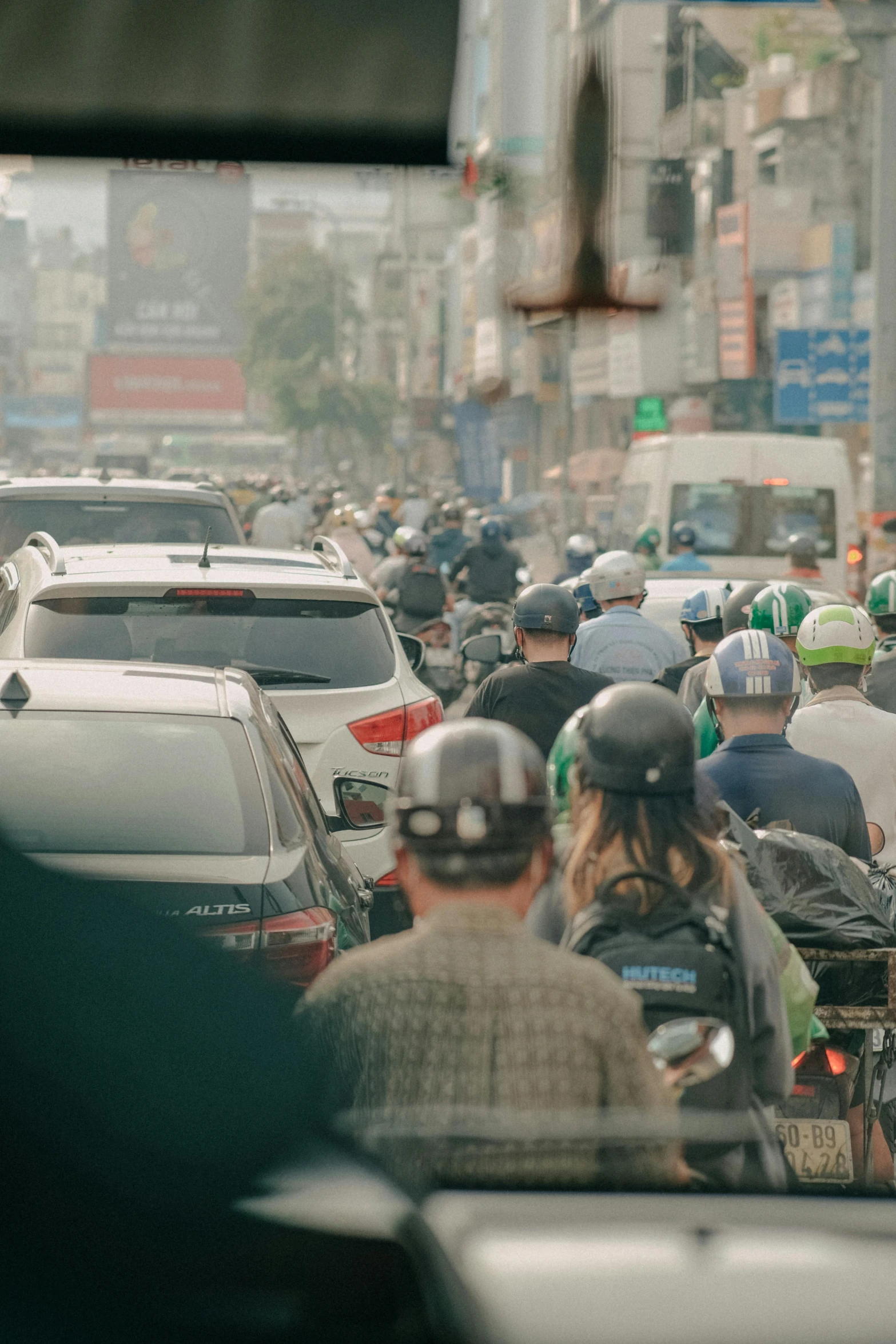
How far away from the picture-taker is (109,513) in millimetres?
11414

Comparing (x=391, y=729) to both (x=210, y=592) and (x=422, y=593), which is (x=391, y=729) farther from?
(x=422, y=593)

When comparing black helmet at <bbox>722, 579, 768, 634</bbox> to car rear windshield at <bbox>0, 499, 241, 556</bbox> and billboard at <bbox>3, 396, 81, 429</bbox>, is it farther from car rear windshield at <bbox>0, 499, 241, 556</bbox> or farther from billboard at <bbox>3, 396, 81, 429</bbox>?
billboard at <bbox>3, 396, 81, 429</bbox>

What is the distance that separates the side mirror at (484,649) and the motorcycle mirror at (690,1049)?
19.5ft

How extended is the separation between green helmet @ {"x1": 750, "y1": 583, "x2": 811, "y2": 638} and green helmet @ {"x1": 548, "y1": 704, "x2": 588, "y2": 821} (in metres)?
3.50

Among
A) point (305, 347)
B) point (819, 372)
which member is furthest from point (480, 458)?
point (819, 372)

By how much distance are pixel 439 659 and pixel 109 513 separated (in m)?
4.51

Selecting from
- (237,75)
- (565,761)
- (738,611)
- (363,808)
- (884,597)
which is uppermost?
(237,75)

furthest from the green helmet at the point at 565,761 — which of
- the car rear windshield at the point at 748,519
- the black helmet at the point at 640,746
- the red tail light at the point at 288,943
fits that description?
the car rear windshield at the point at 748,519

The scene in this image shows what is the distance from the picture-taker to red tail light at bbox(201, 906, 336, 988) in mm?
4434

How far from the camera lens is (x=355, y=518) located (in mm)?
20875

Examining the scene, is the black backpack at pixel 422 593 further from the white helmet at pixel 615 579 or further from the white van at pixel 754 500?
the white helmet at pixel 615 579

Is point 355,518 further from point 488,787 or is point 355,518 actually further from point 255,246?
point 255,246

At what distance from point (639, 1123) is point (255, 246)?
4880 inches

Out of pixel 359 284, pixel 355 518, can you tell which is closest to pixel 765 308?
pixel 355 518
